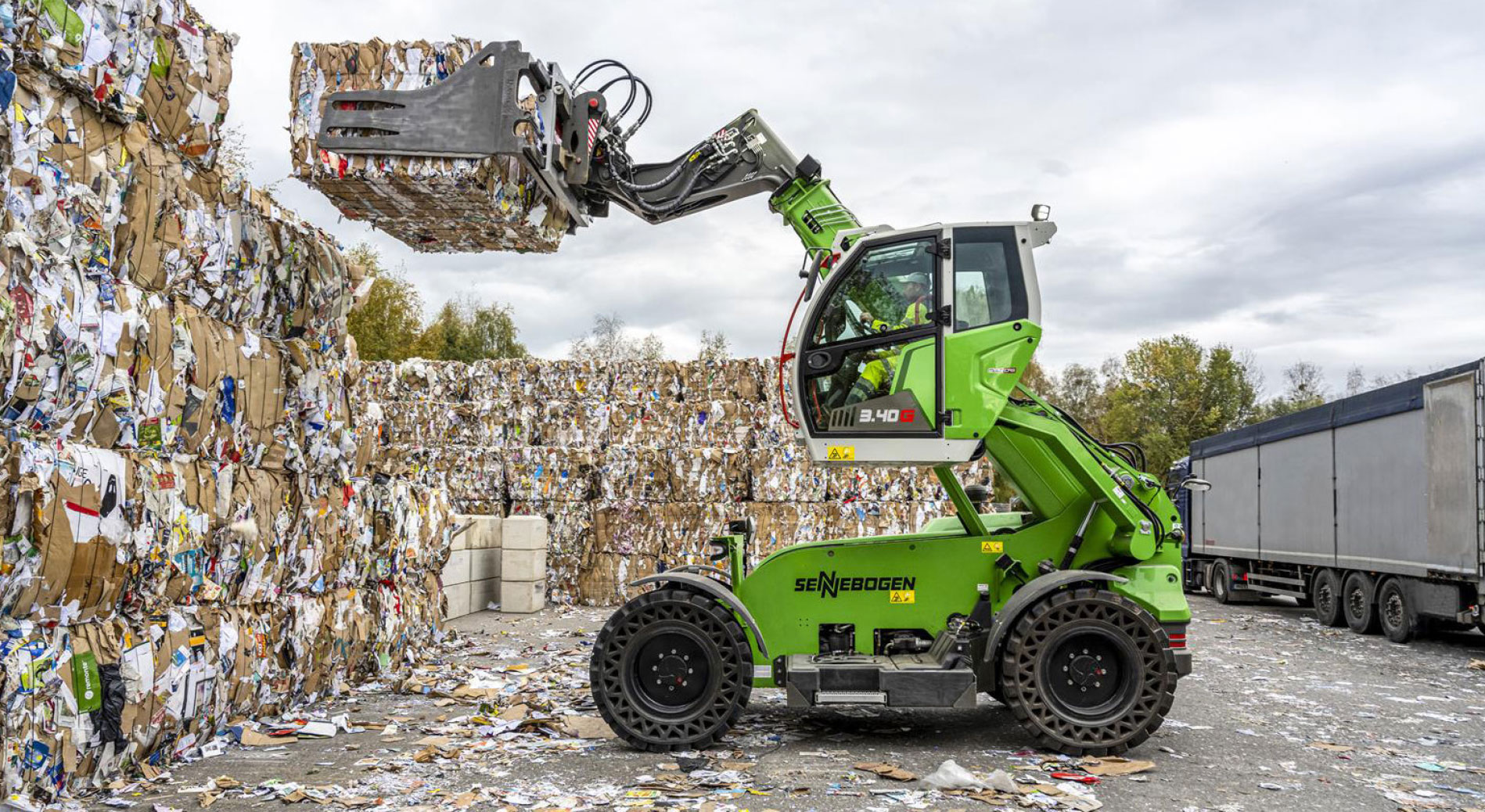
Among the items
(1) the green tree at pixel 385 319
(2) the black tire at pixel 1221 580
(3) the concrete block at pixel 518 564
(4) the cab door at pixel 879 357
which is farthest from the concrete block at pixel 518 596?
(1) the green tree at pixel 385 319

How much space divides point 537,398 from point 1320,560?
11692 mm

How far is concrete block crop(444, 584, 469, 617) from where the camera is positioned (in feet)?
44.7

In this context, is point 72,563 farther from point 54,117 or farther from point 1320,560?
point 1320,560

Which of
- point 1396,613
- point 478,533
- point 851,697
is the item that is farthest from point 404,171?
point 1396,613

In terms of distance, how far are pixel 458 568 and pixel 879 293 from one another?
8269 millimetres

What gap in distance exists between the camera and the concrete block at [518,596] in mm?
15234

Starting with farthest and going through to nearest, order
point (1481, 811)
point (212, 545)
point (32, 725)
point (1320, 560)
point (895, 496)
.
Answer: point (895, 496), point (1320, 560), point (212, 545), point (1481, 811), point (32, 725)

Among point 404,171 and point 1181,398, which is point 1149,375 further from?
point 404,171

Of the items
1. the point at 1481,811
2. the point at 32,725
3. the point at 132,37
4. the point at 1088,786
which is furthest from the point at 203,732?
the point at 1481,811

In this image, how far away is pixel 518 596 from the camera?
1526 cm

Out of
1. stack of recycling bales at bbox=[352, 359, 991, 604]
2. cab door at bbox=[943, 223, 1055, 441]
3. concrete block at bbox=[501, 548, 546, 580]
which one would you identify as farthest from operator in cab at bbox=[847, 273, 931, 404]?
stack of recycling bales at bbox=[352, 359, 991, 604]

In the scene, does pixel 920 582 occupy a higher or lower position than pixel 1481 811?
higher

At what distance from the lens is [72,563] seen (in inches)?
219

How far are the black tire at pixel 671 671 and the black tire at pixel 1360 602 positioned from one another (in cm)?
1023
